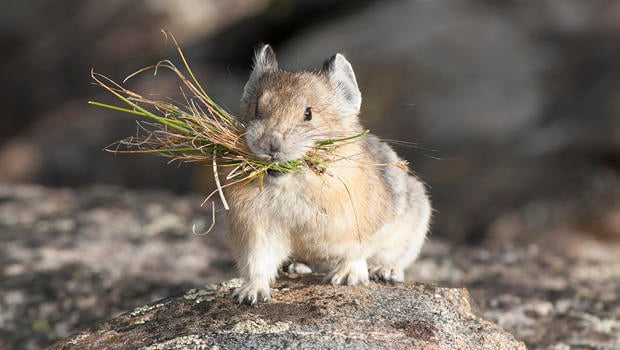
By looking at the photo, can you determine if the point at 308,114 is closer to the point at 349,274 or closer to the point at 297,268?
the point at 349,274

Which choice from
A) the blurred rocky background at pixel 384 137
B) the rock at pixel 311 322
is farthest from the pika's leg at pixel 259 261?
the blurred rocky background at pixel 384 137

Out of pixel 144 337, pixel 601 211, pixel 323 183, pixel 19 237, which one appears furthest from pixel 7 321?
pixel 601 211

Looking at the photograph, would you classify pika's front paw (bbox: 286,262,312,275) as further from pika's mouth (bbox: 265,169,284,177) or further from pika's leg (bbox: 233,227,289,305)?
pika's mouth (bbox: 265,169,284,177)

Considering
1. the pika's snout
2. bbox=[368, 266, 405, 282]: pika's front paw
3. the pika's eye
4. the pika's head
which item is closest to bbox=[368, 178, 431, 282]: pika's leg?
bbox=[368, 266, 405, 282]: pika's front paw

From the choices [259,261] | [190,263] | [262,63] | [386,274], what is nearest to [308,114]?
[262,63]

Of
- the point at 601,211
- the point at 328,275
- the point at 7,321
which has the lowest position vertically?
the point at 7,321

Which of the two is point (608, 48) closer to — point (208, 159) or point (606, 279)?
point (606, 279)
